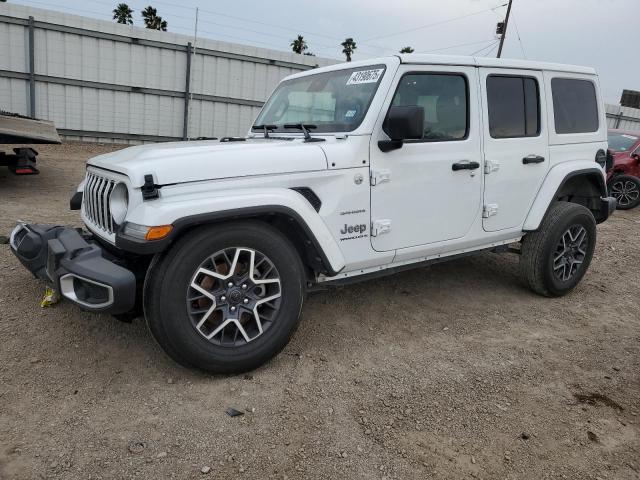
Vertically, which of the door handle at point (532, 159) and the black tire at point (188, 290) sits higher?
the door handle at point (532, 159)

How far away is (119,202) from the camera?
2832 millimetres

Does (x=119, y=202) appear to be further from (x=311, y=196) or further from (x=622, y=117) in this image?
(x=622, y=117)

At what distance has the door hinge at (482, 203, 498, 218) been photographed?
399 centimetres

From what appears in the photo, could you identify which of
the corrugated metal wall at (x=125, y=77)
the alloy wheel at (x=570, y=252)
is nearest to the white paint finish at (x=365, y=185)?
the alloy wheel at (x=570, y=252)

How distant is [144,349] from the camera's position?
3215mm

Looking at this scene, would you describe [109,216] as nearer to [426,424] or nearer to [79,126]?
[426,424]

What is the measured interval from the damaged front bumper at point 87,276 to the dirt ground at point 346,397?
0.51 m

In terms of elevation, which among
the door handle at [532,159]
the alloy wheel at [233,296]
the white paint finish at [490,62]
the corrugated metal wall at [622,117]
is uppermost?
the corrugated metal wall at [622,117]

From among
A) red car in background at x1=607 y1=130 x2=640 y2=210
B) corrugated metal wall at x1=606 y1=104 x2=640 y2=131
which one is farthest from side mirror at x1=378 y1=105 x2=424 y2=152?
corrugated metal wall at x1=606 y1=104 x2=640 y2=131

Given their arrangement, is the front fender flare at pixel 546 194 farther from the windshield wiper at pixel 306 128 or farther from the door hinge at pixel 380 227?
the windshield wiper at pixel 306 128

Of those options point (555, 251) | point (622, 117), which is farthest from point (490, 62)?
point (622, 117)

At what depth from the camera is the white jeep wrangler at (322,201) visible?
2.70m

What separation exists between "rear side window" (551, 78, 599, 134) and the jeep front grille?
3.71 meters

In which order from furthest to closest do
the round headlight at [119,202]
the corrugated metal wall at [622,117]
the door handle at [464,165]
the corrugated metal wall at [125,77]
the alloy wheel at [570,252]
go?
1. the corrugated metal wall at [622,117]
2. the corrugated metal wall at [125,77]
3. the alloy wheel at [570,252]
4. the door handle at [464,165]
5. the round headlight at [119,202]
